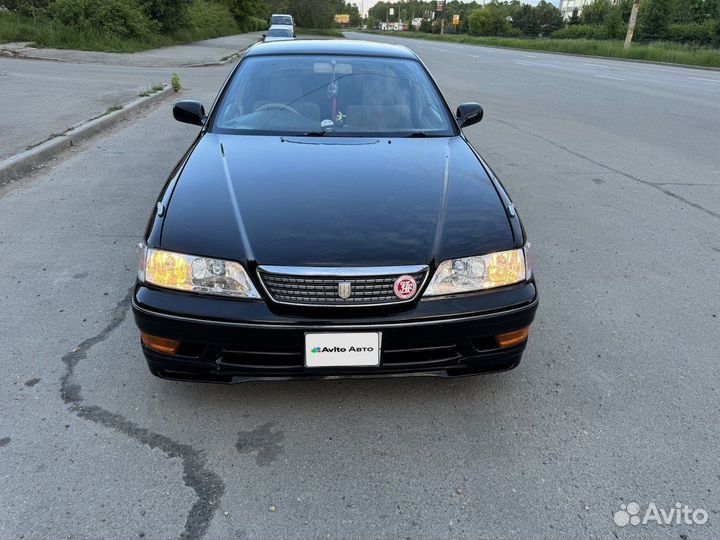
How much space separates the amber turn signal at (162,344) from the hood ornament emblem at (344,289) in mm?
674

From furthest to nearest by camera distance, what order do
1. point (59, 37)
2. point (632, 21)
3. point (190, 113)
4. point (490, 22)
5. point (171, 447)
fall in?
1. point (490, 22)
2. point (632, 21)
3. point (59, 37)
4. point (190, 113)
5. point (171, 447)

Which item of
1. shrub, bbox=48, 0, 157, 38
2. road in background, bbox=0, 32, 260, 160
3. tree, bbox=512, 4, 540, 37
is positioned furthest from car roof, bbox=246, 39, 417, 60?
tree, bbox=512, 4, 540, 37

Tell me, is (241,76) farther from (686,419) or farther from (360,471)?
(686,419)

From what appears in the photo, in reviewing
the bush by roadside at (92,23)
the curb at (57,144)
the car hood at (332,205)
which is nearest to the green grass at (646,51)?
the bush by roadside at (92,23)

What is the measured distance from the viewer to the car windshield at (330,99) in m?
3.46

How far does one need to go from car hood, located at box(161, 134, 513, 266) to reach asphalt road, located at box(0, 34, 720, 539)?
73 centimetres

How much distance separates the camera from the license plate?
2158 mm

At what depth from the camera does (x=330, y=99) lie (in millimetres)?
3641

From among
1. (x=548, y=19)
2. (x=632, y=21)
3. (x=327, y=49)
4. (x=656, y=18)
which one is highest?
(x=656, y=18)

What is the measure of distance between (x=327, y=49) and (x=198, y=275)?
2.47 meters

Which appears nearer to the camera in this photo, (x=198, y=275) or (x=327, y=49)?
(x=198, y=275)

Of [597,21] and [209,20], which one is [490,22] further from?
[209,20]

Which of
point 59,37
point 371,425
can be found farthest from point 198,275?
point 59,37

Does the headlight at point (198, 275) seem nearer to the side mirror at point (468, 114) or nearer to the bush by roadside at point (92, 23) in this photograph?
the side mirror at point (468, 114)
